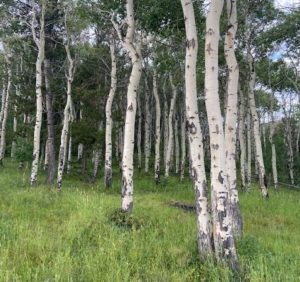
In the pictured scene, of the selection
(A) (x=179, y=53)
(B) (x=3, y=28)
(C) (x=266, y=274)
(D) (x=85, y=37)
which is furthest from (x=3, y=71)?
(C) (x=266, y=274)

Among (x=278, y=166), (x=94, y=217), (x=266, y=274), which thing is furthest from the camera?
(x=278, y=166)

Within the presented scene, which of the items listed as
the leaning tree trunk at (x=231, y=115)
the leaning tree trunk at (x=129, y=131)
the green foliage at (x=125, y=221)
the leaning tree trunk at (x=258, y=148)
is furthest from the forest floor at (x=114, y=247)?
the leaning tree trunk at (x=258, y=148)

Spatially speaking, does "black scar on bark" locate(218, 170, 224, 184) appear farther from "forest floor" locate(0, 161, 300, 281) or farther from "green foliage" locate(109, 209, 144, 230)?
"green foliage" locate(109, 209, 144, 230)

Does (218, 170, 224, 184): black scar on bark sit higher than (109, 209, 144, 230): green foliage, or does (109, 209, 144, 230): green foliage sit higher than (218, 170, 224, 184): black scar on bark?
(218, 170, 224, 184): black scar on bark

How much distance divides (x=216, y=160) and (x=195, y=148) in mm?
622

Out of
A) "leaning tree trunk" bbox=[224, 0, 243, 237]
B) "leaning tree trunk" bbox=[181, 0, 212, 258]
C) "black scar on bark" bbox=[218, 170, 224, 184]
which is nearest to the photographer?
"black scar on bark" bbox=[218, 170, 224, 184]

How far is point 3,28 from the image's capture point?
786 inches

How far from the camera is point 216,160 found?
19.9 ft

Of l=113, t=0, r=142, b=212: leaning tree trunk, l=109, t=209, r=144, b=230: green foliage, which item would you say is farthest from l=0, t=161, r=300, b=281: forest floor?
l=113, t=0, r=142, b=212: leaning tree trunk

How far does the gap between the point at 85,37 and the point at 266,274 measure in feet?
56.9

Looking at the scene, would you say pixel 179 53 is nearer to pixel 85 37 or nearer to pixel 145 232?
pixel 85 37

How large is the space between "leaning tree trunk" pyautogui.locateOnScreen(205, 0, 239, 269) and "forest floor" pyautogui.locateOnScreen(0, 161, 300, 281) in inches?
12.2

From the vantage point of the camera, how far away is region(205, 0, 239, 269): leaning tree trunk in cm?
577

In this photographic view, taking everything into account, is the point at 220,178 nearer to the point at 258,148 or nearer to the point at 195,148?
the point at 195,148
